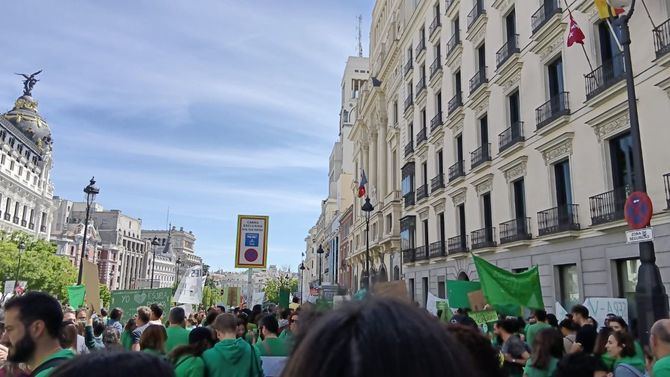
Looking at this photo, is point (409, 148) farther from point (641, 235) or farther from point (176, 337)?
point (176, 337)

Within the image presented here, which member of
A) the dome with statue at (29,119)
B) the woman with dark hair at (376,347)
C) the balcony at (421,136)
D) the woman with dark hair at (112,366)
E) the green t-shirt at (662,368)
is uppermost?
the dome with statue at (29,119)

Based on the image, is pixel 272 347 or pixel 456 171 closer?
pixel 272 347

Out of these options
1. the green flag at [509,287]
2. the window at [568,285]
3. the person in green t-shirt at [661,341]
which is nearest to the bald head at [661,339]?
the person in green t-shirt at [661,341]

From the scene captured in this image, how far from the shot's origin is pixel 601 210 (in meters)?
15.2

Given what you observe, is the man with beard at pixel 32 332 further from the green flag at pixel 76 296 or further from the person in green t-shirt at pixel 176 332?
the green flag at pixel 76 296

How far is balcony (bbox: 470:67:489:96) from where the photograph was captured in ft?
75.1

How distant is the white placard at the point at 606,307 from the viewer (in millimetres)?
10586

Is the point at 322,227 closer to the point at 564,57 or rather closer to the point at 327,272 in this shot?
the point at 327,272

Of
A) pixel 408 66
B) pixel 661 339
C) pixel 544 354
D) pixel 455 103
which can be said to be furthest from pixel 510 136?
pixel 661 339

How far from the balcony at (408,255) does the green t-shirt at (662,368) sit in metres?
28.3

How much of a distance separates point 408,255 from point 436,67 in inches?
470

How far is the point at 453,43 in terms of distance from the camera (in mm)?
27422

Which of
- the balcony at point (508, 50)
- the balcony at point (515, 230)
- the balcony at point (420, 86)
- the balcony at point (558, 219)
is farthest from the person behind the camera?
the balcony at point (420, 86)

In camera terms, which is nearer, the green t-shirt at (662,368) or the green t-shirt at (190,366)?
the green t-shirt at (662,368)
